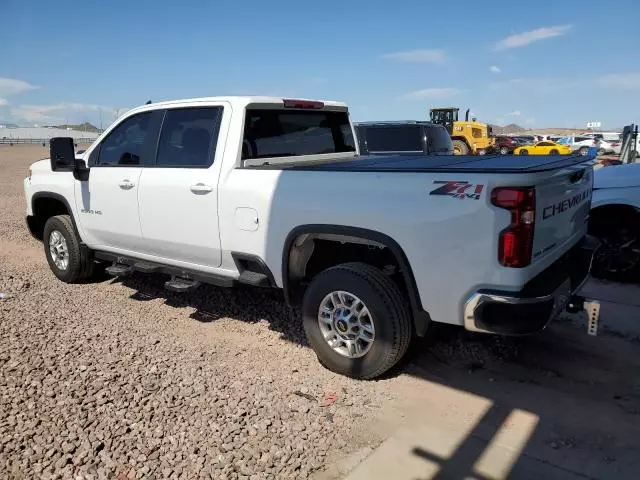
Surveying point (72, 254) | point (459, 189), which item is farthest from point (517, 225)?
point (72, 254)

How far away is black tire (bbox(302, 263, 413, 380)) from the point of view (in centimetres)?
347

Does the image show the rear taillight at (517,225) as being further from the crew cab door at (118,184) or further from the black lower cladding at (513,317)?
the crew cab door at (118,184)

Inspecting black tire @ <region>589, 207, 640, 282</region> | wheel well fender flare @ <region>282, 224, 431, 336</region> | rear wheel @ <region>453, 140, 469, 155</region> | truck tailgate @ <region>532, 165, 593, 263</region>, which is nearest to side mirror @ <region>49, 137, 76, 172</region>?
wheel well fender flare @ <region>282, 224, 431, 336</region>

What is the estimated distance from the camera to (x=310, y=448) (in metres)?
3.00

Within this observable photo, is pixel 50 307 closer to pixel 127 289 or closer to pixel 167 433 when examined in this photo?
pixel 127 289

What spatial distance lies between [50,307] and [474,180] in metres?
4.27

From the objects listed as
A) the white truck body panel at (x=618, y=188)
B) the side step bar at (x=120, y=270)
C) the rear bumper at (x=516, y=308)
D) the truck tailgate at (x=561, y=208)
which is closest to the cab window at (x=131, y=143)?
the side step bar at (x=120, y=270)

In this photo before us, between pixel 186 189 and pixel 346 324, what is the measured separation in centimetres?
178

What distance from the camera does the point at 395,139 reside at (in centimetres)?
1056

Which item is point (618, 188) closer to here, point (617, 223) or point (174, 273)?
point (617, 223)

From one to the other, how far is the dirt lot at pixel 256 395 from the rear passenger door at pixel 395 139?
19.3ft

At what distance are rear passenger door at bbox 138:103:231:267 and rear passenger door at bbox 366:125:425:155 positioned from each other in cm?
632

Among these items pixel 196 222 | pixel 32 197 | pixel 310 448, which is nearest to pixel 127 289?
pixel 32 197

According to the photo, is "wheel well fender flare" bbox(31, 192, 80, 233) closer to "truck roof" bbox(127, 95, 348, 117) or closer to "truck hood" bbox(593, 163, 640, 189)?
"truck roof" bbox(127, 95, 348, 117)
